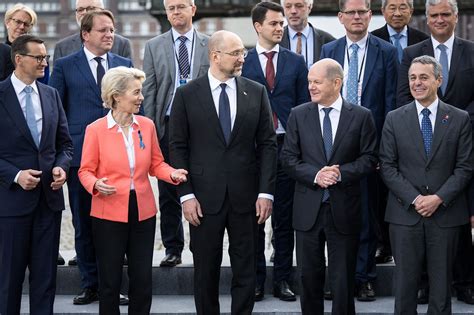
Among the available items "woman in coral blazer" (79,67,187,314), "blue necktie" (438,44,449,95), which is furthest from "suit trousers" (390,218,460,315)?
"woman in coral blazer" (79,67,187,314)

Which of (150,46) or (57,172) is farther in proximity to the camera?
(150,46)

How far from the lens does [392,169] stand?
639cm

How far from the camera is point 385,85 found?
7.18m

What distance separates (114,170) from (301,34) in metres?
2.18

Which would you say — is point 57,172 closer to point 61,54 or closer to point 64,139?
point 64,139

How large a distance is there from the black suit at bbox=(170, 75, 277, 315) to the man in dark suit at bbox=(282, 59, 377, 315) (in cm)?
24

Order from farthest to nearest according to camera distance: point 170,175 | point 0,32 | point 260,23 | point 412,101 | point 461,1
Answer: point 0,32, point 461,1, point 260,23, point 412,101, point 170,175

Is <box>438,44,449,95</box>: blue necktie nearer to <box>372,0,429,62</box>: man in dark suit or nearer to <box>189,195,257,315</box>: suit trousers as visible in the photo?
<box>372,0,429,62</box>: man in dark suit

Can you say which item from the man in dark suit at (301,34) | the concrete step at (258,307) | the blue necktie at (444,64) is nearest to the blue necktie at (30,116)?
the concrete step at (258,307)

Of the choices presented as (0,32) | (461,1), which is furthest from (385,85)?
(0,32)

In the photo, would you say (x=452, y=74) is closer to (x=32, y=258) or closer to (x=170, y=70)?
(x=170, y=70)

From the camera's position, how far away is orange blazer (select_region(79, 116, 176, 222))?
249 inches

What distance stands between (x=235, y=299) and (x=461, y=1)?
12.9 m

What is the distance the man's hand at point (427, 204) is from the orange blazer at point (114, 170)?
5.28ft
